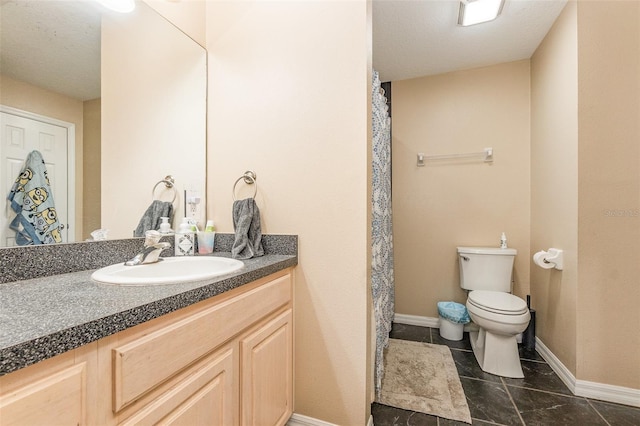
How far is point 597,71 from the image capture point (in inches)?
62.8

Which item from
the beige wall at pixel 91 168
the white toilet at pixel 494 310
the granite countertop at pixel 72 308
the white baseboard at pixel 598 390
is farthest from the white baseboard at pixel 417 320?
the beige wall at pixel 91 168

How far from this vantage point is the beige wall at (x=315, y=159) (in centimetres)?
125

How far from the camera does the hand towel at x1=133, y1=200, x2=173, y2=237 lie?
Result: 1.29 metres

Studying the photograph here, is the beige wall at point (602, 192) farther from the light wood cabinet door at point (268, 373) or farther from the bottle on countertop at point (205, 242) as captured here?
the bottle on countertop at point (205, 242)

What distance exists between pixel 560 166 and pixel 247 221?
2.02m

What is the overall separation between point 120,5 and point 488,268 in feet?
9.18

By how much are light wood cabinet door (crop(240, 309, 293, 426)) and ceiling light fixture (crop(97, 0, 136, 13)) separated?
1.42 metres

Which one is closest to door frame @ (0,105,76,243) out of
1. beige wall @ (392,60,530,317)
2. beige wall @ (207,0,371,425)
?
beige wall @ (207,0,371,425)

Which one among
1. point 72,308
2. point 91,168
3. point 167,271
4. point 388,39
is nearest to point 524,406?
point 167,271

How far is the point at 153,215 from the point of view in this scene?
1344 mm

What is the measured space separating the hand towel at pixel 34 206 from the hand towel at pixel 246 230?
24.5 inches

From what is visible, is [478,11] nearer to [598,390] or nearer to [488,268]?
[488,268]

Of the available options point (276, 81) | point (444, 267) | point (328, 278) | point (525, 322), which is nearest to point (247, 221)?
point (328, 278)

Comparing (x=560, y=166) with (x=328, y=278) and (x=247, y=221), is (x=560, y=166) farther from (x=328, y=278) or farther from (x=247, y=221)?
(x=247, y=221)
